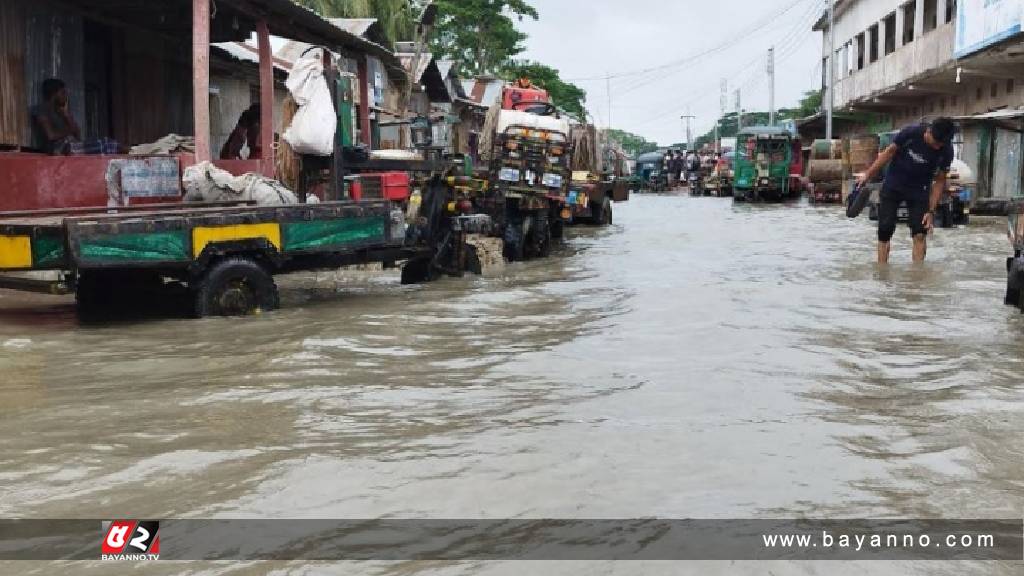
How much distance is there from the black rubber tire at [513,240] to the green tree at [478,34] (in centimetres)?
3742

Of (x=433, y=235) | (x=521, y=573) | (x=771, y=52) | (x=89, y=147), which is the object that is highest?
(x=771, y=52)

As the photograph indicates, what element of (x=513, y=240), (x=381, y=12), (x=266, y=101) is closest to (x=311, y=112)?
(x=266, y=101)

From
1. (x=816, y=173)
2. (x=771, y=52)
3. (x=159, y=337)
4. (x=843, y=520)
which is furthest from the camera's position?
(x=771, y=52)

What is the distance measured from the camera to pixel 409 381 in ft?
18.2

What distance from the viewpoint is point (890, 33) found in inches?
1485

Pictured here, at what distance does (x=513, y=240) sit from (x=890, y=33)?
29577 millimetres

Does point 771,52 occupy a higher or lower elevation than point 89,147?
higher

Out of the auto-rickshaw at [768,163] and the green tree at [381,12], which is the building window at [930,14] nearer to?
the auto-rickshaw at [768,163]

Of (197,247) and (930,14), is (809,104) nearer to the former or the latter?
(930,14)

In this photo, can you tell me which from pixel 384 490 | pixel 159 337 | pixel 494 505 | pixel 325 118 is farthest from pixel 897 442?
pixel 325 118

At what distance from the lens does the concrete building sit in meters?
21.8

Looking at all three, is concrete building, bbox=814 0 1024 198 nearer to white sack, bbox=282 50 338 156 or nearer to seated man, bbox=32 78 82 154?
white sack, bbox=282 50 338 156

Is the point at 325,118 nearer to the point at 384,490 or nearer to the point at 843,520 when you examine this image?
Result: the point at 384,490

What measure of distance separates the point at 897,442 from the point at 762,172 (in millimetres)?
31870
